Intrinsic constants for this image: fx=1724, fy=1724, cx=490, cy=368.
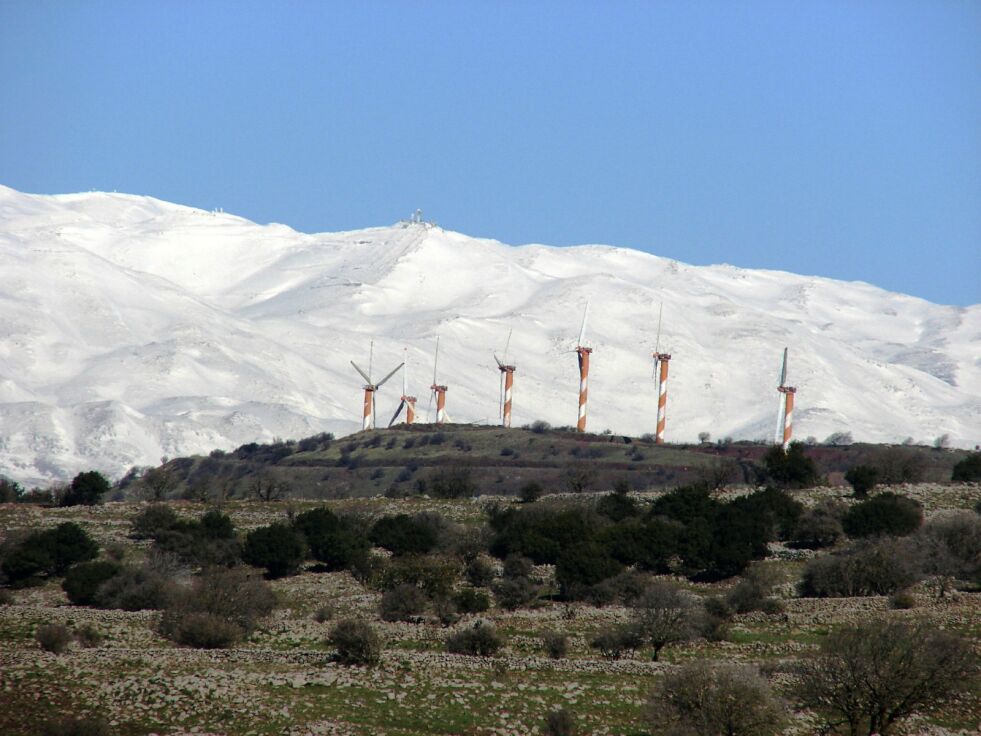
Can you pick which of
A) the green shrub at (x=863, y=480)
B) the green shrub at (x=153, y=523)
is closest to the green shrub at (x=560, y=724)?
the green shrub at (x=153, y=523)

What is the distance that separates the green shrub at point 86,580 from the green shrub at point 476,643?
67.3 feet

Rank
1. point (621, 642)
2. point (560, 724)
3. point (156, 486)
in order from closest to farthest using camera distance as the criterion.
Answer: point (560, 724)
point (621, 642)
point (156, 486)

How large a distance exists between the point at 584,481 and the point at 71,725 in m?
81.3

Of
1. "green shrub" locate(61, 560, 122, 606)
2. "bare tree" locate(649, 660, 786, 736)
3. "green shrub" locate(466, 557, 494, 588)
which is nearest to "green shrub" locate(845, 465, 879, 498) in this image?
"green shrub" locate(466, 557, 494, 588)

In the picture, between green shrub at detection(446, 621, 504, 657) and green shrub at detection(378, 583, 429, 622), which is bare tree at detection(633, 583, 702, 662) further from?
green shrub at detection(378, 583, 429, 622)

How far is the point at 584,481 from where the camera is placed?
399ft

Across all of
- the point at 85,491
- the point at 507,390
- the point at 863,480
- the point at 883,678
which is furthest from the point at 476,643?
the point at 507,390

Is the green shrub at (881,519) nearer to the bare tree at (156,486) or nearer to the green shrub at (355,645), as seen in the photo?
the green shrub at (355,645)

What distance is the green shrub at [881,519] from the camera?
268 ft

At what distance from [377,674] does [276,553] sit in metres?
30.0

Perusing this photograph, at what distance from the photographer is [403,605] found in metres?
67.1

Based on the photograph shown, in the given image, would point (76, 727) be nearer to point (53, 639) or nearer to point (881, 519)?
point (53, 639)

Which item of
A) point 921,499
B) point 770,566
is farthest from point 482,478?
point 770,566

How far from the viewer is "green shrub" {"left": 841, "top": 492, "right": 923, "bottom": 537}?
3214 inches
